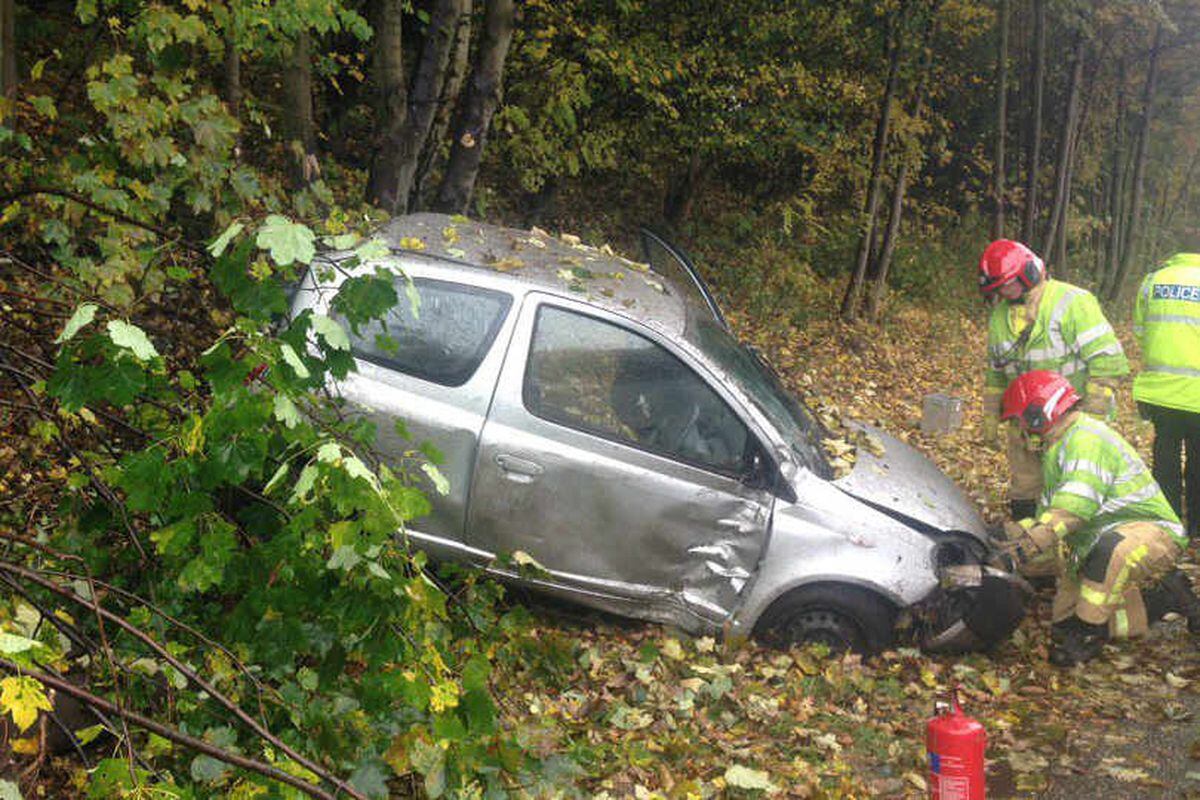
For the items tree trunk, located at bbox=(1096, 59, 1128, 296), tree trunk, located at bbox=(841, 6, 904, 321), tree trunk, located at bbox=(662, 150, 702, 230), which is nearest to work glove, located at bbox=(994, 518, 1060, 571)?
tree trunk, located at bbox=(841, 6, 904, 321)

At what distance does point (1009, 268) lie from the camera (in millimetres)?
6547

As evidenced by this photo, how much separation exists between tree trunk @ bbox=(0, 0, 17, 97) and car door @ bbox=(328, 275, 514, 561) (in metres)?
2.16

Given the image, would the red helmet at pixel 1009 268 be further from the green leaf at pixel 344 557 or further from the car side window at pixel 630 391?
the green leaf at pixel 344 557

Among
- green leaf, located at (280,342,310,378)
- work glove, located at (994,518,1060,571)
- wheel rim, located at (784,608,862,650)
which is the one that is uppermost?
green leaf, located at (280,342,310,378)

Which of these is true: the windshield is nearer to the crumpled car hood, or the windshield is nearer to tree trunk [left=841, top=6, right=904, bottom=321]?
the crumpled car hood

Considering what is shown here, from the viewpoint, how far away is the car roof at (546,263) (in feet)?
17.3

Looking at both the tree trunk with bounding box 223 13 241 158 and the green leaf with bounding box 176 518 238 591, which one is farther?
the tree trunk with bounding box 223 13 241 158

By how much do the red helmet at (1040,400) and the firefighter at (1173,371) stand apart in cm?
137

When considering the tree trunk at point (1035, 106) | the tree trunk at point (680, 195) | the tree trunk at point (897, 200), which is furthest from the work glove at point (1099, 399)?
the tree trunk at point (1035, 106)

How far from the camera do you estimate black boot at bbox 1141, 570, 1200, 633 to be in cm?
587

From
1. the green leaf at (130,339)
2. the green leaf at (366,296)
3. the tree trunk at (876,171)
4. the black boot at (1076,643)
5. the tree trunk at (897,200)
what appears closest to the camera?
the green leaf at (130,339)

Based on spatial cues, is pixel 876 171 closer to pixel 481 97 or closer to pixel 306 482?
pixel 481 97

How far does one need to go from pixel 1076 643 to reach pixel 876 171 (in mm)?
9450

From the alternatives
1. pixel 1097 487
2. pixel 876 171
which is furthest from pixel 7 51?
pixel 876 171
